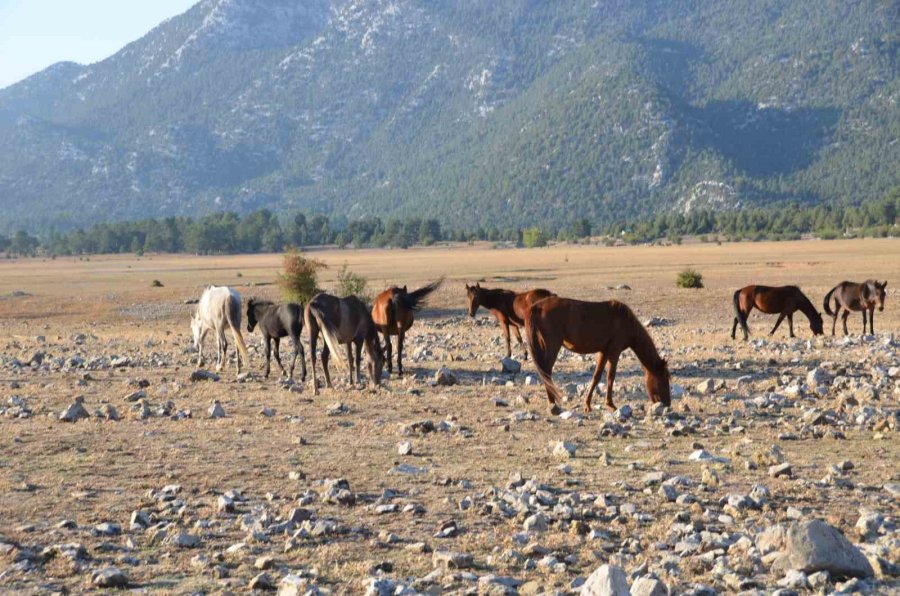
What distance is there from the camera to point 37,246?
17888 cm

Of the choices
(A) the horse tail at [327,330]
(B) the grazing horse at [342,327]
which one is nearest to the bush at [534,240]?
(B) the grazing horse at [342,327]

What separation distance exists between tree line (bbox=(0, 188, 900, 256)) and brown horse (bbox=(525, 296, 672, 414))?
131889mm

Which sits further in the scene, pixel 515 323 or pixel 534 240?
pixel 534 240

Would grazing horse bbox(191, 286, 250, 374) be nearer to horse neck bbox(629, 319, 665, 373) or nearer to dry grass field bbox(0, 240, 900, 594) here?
dry grass field bbox(0, 240, 900, 594)

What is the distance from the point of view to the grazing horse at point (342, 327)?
17.5 metres

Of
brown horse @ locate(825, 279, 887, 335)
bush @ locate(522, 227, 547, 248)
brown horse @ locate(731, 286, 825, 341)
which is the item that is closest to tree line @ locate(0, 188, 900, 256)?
bush @ locate(522, 227, 547, 248)

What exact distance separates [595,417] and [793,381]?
407 cm

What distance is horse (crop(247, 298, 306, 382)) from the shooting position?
19531 millimetres

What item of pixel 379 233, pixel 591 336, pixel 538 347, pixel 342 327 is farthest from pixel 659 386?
pixel 379 233

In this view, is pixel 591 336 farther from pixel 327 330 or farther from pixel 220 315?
pixel 220 315

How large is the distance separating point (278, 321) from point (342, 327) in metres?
2.92

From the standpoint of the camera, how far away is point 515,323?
2170cm

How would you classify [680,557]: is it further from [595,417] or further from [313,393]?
[313,393]

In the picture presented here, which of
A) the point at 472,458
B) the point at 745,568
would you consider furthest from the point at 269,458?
the point at 745,568
